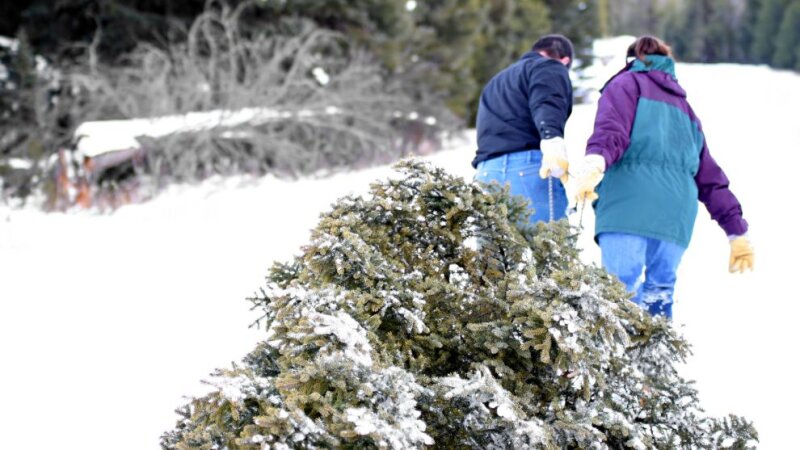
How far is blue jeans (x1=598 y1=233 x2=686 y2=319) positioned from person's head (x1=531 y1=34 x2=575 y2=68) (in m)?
1.04

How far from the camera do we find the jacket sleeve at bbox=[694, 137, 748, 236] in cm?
379

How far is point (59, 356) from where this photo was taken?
16.0ft

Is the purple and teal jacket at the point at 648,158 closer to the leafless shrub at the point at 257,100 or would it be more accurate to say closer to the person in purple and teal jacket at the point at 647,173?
the person in purple and teal jacket at the point at 647,173

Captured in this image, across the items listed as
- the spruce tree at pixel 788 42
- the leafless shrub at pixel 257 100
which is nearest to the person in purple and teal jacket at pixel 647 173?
the leafless shrub at pixel 257 100

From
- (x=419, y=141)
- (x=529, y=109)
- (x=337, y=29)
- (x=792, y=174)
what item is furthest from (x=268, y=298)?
(x=419, y=141)

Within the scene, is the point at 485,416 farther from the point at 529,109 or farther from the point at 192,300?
the point at 192,300

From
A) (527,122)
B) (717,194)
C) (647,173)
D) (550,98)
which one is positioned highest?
(550,98)

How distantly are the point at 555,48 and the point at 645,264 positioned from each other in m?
1.21

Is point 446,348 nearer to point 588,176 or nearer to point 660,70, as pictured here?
point 588,176

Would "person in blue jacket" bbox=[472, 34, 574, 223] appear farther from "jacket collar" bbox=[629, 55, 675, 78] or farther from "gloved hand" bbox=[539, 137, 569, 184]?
"jacket collar" bbox=[629, 55, 675, 78]

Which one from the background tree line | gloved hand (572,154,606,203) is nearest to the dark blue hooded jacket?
gloved hand (572,154,606,203)

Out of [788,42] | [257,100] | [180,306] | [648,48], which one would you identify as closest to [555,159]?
[648,48]

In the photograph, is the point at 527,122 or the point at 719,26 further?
the point at 719,26

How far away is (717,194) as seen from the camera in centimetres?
380
